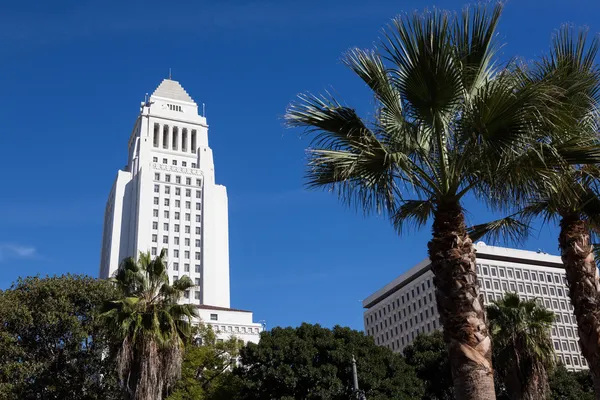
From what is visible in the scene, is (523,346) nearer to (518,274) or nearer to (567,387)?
(567,387)

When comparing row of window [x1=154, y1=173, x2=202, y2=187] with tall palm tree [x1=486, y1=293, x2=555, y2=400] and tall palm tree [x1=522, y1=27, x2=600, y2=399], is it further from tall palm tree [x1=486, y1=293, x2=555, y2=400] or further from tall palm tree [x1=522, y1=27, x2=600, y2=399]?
tall palm tree [x1=522, y1=27, x2=600, y2=399]

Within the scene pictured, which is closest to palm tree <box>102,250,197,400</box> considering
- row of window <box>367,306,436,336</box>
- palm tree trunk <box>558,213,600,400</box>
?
palm tree trunk <box>558,213,600,400</box>

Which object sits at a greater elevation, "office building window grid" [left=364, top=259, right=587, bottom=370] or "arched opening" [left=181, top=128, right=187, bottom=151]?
"arched opening" [left=181, top=128, right=187, bottom=151]

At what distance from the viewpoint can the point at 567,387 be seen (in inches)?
1501

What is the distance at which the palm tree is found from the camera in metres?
23.0

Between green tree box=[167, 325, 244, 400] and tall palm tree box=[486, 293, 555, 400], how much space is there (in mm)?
16048

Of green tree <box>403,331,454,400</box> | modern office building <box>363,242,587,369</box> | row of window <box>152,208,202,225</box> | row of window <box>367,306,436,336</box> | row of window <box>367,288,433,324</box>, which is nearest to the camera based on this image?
green tree <box>403,331,454,400</box>

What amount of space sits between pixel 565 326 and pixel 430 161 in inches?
4757

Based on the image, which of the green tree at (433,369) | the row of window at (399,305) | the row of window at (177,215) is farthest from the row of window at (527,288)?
the green tree at (433,369)

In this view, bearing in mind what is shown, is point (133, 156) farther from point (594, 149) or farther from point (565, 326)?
point (594, 149)

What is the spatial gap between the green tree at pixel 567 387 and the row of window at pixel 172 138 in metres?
78.2

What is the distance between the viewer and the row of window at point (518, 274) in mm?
120188

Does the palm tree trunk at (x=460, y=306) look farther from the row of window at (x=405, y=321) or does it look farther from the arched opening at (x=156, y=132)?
the row of window at (x=405, y=321)

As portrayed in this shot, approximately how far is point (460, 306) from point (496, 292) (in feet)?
376
